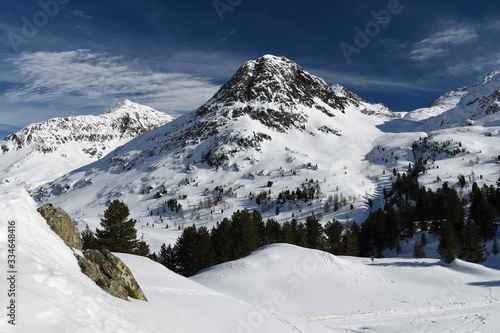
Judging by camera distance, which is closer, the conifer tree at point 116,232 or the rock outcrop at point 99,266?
the rock outcrop at point 99,266

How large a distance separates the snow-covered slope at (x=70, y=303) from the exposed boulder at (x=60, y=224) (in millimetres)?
648

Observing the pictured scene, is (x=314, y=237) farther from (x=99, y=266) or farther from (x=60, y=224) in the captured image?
(x=60, y=224)

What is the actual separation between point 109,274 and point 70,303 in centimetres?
520

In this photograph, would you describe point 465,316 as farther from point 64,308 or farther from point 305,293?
point 64,308

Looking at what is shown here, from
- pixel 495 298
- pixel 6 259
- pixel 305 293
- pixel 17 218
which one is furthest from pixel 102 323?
pixel 495 298

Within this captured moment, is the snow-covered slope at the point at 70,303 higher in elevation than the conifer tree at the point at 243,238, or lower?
higher

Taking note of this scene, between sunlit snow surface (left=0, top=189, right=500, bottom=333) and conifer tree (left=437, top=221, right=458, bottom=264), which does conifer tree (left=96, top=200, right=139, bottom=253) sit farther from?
conifer tree (left=437, top=221, right=458, bottom=264)

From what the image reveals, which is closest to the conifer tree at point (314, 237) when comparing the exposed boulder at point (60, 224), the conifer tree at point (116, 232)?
the conifer tree at point (116, 232)

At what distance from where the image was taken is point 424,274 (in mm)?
39969

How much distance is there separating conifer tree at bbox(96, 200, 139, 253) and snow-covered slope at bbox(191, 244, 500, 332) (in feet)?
34.3

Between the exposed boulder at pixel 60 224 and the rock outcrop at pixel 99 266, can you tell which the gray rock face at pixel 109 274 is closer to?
the rock outcrop at pixel 99 266

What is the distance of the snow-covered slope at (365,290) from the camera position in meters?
26.6

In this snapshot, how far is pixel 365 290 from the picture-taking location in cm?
3450

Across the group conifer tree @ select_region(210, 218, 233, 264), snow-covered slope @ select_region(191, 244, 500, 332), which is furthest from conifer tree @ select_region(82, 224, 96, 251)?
conifer tree @ select_region(210, 218, 233, 264)
